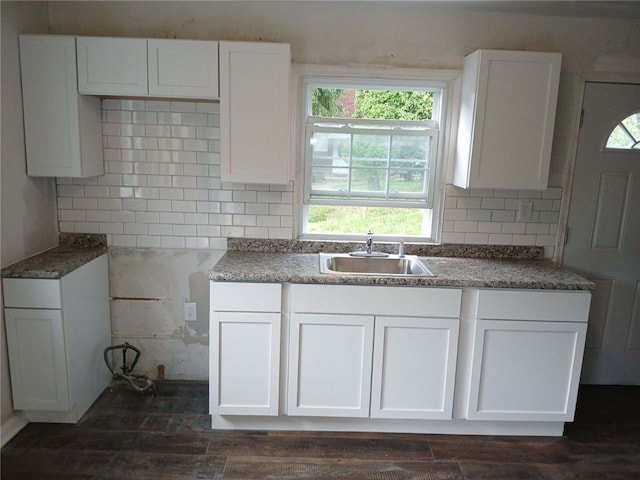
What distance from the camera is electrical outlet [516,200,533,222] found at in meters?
2.83

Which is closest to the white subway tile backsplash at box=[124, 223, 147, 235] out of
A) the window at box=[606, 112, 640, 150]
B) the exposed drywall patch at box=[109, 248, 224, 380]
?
the exposed drywall patch at box=[109, 248, 224, 380]

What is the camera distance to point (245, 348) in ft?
7.77

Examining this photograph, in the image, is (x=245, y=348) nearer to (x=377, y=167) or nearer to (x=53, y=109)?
(x=377, y=167)

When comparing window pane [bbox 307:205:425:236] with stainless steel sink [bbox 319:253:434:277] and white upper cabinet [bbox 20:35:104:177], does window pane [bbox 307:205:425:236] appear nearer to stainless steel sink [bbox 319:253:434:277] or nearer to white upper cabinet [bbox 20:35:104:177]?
stainless steel sink [bbox 319:253:434:277]

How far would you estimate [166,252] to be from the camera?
2852 millimetres

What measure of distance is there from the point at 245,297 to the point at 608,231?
7.43 ft

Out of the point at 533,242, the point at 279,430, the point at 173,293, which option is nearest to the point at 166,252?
the point at 173,293

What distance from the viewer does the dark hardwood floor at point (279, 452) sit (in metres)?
2.15

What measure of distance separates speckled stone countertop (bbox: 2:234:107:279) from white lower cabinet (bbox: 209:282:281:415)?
756 mm

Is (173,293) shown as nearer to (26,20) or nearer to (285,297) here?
(285,297)

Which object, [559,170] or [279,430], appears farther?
[559,170]

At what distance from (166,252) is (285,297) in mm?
942

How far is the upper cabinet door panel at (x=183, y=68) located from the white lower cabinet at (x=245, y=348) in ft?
3.34

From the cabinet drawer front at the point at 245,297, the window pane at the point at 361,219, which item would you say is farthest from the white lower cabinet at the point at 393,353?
the window pane at the point at 361,219
